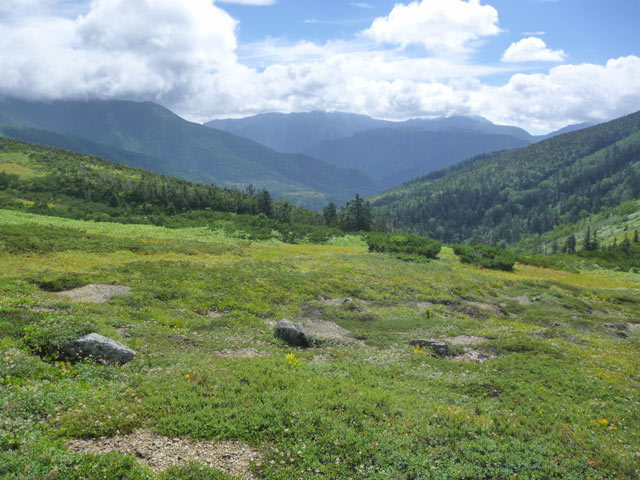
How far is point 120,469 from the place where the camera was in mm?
8484

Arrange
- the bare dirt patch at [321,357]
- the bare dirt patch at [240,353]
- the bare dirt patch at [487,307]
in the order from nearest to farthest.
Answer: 1. the bare dirt patch at [240,353]
2. the bare dirt patch at [321,357]
3. the bare dirt patch at [487,307]

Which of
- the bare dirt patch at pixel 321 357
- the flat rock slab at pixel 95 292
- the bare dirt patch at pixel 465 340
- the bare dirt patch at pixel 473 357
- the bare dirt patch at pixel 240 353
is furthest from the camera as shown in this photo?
the bare dirt patch at pixel 465 340

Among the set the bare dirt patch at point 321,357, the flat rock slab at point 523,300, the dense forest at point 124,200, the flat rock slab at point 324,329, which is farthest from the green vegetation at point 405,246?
the bare dirt patch at point 321,357

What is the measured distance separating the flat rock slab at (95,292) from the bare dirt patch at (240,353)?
997 cm

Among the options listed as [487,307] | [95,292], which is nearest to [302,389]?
[95,292]

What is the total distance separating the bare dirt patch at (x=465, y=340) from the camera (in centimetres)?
2261

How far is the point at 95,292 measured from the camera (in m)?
23.3

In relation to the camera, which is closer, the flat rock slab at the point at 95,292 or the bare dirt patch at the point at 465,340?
the flat rock slab at the point at 95,292


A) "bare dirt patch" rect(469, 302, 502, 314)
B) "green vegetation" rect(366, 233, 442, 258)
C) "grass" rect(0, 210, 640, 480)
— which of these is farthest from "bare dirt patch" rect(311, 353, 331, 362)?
"green vegetation" rect(366, 233, 442, 258)

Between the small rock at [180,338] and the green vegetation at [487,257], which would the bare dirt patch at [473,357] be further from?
the green vegetation at [487,257]

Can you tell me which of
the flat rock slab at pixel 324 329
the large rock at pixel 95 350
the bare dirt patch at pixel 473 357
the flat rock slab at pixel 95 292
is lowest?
the flat rock slab at pixel 324 329

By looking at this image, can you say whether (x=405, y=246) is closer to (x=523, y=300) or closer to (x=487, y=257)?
(x=487, y=257)

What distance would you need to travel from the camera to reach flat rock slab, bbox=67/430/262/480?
9164 millimetres

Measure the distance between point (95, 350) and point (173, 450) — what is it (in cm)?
644
